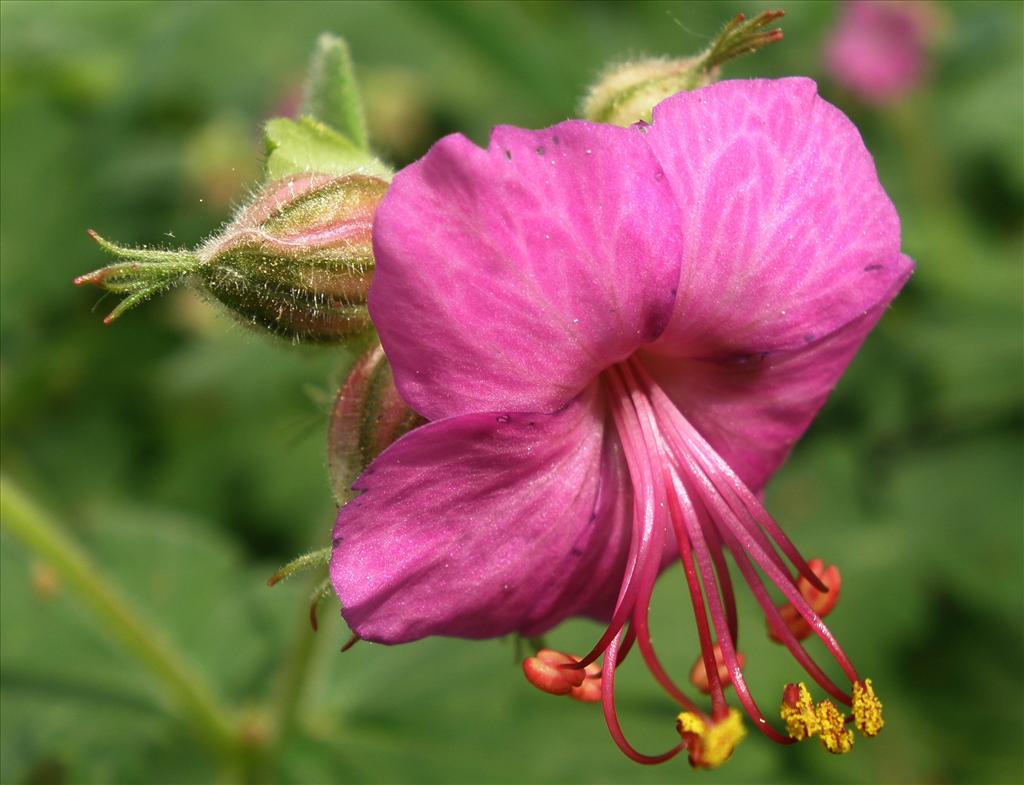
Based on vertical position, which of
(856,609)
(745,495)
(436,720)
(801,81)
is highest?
(801,81)

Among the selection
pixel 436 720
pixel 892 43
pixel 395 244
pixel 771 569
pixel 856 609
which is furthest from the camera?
pixel 892 43

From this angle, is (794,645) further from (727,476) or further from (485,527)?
(485,527)

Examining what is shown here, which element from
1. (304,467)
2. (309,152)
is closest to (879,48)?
(304,467)

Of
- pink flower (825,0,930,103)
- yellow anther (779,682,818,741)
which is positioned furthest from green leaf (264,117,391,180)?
pink flower (825,0,930,103)

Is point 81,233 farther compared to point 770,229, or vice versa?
point 81,233

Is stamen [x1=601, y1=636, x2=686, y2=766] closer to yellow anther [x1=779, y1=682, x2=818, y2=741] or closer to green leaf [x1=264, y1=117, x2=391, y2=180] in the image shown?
yellow anther [x1=779, y1=682, x2=818, y2=741]

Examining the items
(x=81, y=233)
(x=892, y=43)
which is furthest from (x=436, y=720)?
(x=892, y=43)

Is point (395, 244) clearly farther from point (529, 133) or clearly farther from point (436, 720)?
point (436, 720)
